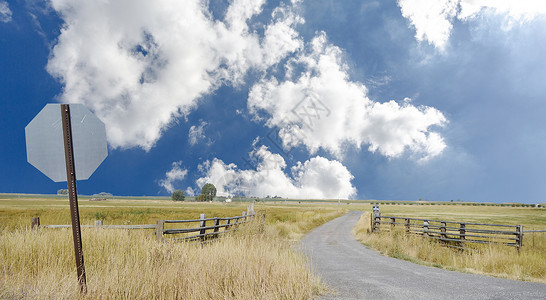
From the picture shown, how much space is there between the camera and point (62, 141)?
4965 millimetres

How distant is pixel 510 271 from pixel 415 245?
4978 mm

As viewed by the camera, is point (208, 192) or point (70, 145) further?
point (208, 192)

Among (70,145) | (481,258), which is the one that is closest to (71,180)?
(70,145)

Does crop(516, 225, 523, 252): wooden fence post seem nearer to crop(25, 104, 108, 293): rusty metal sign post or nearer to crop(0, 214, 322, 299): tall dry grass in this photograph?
crop(0, 214, 322, 299): tall dry grass

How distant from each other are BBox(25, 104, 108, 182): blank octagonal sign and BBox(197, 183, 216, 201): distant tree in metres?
189

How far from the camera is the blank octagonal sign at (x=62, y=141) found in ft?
A: 16.0

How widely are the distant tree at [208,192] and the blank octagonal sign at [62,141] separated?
620ft

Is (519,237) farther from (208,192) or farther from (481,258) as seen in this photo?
(208,192)

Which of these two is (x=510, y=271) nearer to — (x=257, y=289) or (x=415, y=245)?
(x=415, y=245)

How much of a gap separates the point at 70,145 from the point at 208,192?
190m

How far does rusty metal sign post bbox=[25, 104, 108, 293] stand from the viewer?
4.88 m

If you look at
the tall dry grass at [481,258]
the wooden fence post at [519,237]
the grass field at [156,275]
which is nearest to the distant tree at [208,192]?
the tall dry grass at [481,258]

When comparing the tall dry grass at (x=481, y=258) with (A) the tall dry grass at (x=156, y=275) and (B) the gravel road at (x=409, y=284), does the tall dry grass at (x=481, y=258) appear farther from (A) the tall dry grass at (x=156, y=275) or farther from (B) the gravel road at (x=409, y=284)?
(A) the tall dry grass at (x=156, y=275)

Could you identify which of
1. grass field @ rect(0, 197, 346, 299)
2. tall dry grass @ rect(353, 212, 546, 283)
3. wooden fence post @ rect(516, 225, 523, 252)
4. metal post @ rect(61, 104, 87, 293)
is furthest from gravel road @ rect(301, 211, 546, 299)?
wooden fence post @ rect(516, 225, 523, 252)
